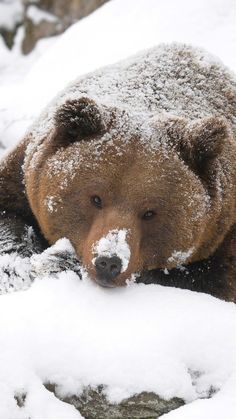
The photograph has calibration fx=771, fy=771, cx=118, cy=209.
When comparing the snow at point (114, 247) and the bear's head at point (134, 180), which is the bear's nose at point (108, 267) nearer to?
the snow at point (114, 247)

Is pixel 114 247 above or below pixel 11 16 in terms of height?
above

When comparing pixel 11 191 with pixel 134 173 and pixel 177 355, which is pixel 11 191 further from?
pixel 177 355

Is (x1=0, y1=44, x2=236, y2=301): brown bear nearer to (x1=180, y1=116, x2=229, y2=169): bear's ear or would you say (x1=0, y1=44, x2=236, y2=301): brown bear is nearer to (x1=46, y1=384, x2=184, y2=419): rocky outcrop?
(x1=180, y1=116, x2=229, y2=169): bear's ear

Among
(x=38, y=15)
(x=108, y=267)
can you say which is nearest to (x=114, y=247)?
(x=108, y=267)

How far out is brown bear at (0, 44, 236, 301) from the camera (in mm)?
3912

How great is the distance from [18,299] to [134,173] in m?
1.17

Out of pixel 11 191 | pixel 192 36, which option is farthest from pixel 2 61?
pixel 11 191

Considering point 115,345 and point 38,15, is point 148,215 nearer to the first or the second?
point 115,345

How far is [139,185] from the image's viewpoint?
3.94 meters

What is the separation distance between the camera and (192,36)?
333 inches

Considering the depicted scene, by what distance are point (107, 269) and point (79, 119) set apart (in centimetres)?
92

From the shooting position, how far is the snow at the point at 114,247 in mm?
3578

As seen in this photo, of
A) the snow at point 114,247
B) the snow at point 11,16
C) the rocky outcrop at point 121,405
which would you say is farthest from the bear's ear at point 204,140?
the snow at point 11,16

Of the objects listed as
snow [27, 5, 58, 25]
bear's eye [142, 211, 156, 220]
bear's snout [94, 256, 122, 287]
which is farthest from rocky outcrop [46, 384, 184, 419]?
snow [27, 5, 58, 25]
